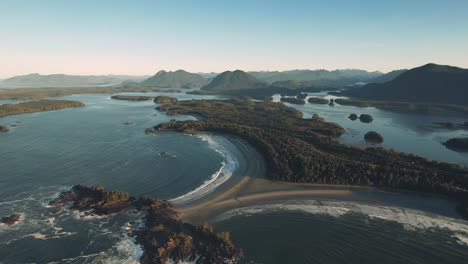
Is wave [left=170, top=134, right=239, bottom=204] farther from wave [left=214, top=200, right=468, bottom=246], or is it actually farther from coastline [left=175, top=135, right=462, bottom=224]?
wave [left=214, top=200, right=468, bottom=246]

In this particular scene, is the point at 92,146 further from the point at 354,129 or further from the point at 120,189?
the point at 354,129

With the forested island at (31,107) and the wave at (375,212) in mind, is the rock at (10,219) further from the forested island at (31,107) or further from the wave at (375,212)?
the forested island at (31,107)

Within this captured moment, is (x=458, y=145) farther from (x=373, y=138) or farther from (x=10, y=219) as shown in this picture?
(x=10, y=219)

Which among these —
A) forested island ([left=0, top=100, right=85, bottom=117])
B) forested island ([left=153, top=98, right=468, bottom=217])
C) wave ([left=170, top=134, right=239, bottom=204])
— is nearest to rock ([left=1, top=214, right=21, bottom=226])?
wave ([left=170, top=134, right=239, bottom=204])

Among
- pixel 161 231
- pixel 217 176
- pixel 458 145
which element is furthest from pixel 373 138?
pixel 161 231

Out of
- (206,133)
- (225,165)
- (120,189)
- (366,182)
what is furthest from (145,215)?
(206,133)

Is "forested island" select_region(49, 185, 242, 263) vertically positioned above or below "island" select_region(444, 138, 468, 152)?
below

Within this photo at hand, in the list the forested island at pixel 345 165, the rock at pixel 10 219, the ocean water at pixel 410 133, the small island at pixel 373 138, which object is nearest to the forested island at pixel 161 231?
the rock at pixel 10 219
